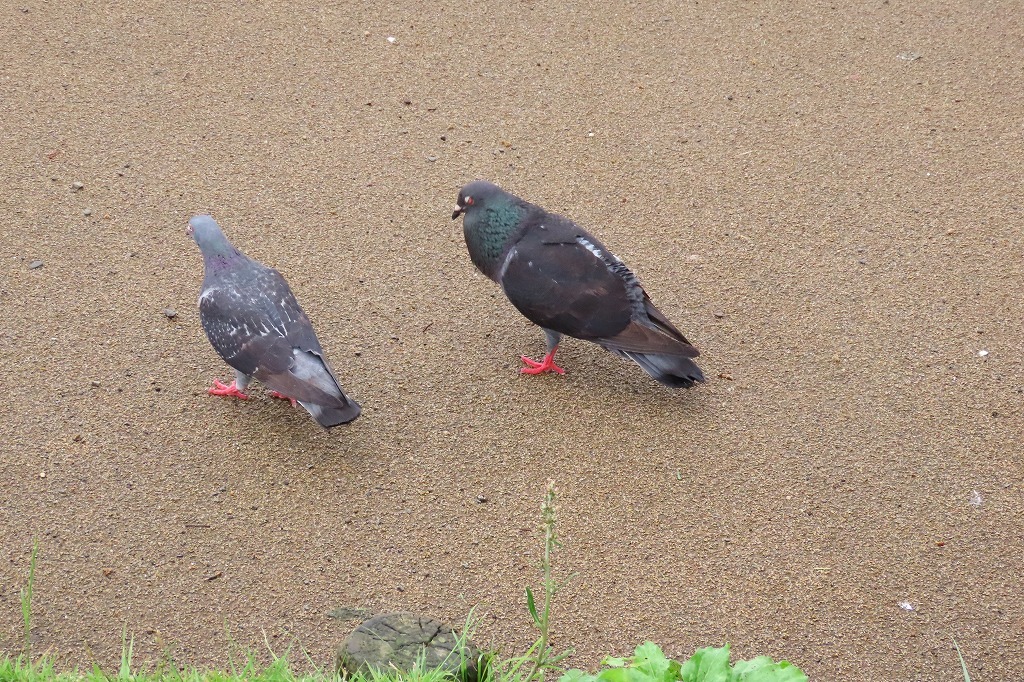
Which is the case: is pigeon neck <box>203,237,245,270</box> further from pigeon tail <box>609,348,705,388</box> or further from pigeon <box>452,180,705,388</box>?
pigeon tail <box>609,348,705,388</box>

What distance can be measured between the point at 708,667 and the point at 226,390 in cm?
240

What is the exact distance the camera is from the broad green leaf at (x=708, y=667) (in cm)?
254

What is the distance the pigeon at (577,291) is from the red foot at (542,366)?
0.01 m

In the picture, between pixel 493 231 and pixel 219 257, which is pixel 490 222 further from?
pixel 219 257

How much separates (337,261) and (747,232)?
1984mm

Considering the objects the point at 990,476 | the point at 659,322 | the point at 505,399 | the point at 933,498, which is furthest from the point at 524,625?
the point at 990,476

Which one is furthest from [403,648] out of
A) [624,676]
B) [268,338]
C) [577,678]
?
[268,338]

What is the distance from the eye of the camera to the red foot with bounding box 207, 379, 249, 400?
A: 13.9ft

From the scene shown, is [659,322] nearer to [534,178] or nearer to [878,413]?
[878,413]

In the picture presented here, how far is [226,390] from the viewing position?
4.22 meters

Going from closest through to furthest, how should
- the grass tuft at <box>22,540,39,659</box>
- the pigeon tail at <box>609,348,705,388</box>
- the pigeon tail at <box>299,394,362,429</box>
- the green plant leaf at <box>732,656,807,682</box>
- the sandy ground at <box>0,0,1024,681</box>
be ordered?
1. the green plant leaf at <box>732,656,807,682</box>
2. the grass tuft at <box>22,540,39,659</box>
3. the sandy ground at <box>0,0,1024,681</box>
4. the pigeon tail at <box>299,394,362,429</box>
5. the pigeon tail at <box>609,348,705,388</box>

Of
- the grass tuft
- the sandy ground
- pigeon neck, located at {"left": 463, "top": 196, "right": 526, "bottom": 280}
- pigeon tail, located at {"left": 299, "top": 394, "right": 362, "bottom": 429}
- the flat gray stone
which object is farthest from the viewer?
pigeon neck, located at {"left": 463, "top": 196, "right": 526, "bottom": 280}

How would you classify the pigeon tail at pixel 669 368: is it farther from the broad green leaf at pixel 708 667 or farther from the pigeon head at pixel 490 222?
the broad green leaf at pixel 708 667

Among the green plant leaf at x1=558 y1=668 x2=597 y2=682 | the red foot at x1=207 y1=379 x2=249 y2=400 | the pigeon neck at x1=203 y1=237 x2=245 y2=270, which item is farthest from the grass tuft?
the green plant leaf at x1=558 y1=668 x2=597 y2=682
